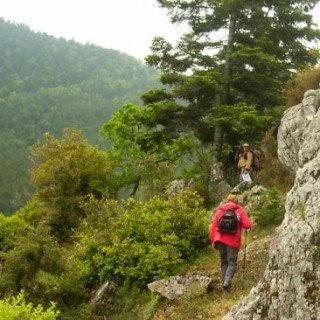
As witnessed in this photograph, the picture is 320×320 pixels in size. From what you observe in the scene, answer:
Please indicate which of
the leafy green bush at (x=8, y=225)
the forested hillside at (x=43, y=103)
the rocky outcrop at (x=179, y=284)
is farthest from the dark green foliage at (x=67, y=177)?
the forested hillside at (x=43, y=103)

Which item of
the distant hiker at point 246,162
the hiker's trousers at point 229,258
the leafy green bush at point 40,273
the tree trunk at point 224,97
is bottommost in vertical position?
the leafy green bush at point 40,273

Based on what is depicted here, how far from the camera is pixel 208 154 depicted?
A: 2188 centimetres

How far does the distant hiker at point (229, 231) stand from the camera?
419 inches

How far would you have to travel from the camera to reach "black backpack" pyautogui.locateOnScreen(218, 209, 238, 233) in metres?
10.6

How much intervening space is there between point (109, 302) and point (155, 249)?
208cm

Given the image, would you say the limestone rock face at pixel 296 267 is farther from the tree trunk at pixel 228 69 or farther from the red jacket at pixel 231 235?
the tree trunk at pixel 228 69

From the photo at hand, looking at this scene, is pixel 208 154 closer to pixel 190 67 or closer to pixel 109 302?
pixel 190 67

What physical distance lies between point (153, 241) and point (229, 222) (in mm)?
3508

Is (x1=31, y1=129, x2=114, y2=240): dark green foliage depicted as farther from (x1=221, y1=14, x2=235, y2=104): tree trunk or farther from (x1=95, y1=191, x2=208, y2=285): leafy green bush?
(x1=95, y1=191, x2=208, y2=285): leafy green bush

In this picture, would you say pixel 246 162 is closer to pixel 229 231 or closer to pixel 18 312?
pixel 229 231

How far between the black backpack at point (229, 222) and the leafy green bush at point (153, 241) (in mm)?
2596

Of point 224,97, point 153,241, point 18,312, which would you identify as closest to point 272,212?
point 153,241

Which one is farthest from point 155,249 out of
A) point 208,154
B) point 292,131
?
point 208,154

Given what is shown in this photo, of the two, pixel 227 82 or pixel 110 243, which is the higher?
pixel 227 82
